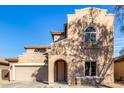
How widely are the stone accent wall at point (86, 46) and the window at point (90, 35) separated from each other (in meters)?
0.22

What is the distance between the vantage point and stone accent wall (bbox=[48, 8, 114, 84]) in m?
13.8

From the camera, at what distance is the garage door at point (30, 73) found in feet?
52.6

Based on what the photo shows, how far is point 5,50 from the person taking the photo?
15336mm

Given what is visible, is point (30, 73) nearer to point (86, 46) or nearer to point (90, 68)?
point (90, 68)

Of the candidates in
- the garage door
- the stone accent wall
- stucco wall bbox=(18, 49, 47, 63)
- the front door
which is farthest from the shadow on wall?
the stone accent wall

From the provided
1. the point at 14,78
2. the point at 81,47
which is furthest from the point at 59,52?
the point at 14,78

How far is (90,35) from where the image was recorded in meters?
13.8

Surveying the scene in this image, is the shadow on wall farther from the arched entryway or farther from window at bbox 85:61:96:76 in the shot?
window at bbox 85:61:96:76

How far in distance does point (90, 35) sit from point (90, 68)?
7.55ft

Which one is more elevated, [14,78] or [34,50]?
[34,50]

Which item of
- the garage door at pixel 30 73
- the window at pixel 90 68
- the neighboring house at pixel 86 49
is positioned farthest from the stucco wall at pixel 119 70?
the garage door at pixel 30 73

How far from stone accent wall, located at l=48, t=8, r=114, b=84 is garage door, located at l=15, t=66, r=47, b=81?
8.59 ft

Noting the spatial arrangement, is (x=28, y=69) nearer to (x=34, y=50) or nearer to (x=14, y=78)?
(x=14, y=78)

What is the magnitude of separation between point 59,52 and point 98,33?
303 centimetres
